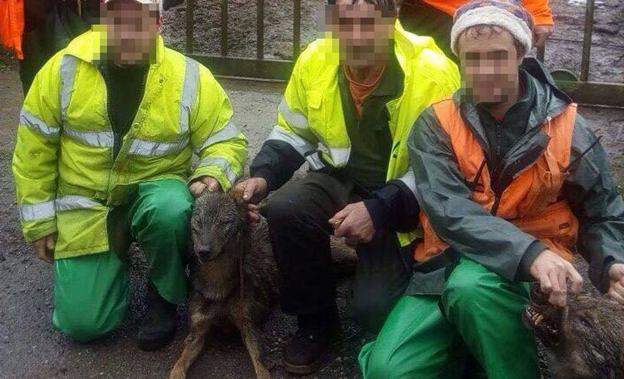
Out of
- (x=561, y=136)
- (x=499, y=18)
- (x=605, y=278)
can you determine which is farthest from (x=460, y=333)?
(x=499, y=18)

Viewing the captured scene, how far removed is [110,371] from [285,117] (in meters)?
1.50

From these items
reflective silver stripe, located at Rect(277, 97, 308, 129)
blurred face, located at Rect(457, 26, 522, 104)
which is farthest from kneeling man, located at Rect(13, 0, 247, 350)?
blurred face, located at Rect(457, 26, 522, 104)

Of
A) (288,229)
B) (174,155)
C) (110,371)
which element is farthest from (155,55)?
(110,371)

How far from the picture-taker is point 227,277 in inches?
191

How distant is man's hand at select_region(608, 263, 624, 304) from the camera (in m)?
3.52

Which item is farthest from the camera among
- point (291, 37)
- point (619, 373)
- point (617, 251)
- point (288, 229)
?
point (291, 37)

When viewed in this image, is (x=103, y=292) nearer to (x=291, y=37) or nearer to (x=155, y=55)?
(x=155, y=55)

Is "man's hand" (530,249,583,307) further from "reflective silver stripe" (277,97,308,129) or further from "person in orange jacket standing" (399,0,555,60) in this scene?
"person in orange jacket standing" (399,0,555,60)

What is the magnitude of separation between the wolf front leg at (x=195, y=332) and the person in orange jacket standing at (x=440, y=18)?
1.91 m

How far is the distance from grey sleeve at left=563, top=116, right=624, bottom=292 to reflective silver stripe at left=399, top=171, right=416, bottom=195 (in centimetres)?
62

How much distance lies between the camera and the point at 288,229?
4320 mm

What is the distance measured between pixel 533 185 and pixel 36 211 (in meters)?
2.48

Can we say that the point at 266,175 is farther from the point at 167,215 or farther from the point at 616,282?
the point at 616,282

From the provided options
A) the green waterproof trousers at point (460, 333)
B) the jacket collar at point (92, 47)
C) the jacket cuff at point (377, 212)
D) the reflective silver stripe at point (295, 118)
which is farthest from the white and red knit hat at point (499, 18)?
the jacket collar at point (92, 47)
